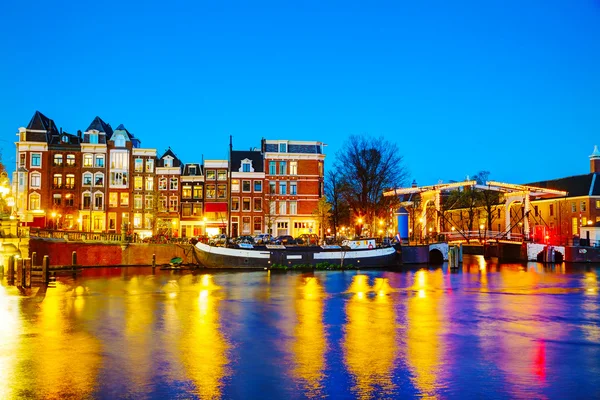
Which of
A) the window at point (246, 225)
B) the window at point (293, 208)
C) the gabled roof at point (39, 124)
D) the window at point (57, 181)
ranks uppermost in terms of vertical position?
the gabled roof at point (39, 124)

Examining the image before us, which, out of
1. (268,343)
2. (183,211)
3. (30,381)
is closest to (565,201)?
(183,211)

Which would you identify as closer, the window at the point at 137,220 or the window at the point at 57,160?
the window at the point at 57,160

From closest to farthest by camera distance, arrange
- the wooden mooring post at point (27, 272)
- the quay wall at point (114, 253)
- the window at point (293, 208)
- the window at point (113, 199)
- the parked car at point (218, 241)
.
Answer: the wooden mooring post at point (27, 272), the quay wall at point (114, 253), the parked car at point (218, 241), the window at point (113, 199), the window at point (293, 208)

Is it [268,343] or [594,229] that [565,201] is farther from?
[268,343]

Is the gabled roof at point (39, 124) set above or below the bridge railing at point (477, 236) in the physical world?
above

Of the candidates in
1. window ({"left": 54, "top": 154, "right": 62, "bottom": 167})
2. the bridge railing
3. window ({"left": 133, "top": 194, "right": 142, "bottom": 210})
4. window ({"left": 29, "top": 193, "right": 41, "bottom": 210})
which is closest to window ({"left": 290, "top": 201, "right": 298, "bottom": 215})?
window ({"left": 133, "top": 194, "right": 142, "bottom": 210})

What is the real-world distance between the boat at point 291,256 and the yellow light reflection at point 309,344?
19706 mm

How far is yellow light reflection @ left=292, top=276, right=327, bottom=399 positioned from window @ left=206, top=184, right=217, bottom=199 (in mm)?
47102

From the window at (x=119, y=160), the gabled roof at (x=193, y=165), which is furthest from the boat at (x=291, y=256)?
the window at (x=119, y=160)

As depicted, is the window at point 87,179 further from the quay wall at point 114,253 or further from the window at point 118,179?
the quay wall at point 114,253

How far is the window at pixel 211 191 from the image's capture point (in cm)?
7812

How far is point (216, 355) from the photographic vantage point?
17297 millimetres

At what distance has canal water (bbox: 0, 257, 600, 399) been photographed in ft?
45.8

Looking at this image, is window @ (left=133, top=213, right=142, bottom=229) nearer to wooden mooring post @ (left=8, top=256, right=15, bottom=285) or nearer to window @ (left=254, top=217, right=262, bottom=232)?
window @ (left=254, top=217, right=262, bottom=232)
